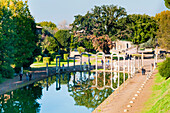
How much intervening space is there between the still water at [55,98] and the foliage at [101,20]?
32534 millimetres

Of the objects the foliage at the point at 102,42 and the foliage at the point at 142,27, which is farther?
the foliage at the point at 142,27

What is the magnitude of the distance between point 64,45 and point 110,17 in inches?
741

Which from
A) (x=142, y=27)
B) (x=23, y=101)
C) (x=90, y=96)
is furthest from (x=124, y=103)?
(x=142, y=27)

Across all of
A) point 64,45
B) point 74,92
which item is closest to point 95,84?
point 74,92

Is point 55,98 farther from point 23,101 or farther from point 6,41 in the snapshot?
point 6,41

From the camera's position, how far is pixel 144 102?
2155cm

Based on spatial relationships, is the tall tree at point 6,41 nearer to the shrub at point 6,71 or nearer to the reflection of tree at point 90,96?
the shrub at point 6,71

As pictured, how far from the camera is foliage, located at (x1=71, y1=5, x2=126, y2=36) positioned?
69.2m

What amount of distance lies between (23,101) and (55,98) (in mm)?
3395

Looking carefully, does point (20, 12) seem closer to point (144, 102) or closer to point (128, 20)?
point (144, 102)

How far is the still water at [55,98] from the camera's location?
23984mm

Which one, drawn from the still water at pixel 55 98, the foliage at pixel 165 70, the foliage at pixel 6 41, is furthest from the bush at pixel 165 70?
the foliage at pixel 6 41

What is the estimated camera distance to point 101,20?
6962cm

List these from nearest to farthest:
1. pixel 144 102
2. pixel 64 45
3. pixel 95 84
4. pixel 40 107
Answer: pixel 144 102 < pixel 40 107 < pixel 95 84 < pixel 64 45
